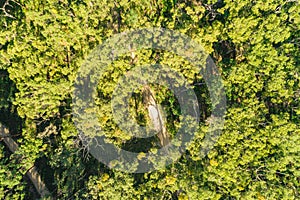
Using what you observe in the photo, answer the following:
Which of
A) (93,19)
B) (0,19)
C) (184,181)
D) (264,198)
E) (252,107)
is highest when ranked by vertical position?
(0,19)

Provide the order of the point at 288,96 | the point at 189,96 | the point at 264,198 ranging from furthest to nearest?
the point at 189,96, the point at 288,96, the point at 264,198

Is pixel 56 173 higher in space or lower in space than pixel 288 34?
lower

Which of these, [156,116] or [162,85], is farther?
[156,116]

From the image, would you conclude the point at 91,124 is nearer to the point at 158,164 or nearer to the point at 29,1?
the point at 158,164

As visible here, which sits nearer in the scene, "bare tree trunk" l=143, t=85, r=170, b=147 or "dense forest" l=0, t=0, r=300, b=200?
"dense forest" l=0, t=0, r=300, b=200

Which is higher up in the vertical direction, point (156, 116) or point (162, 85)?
point (162, 85)

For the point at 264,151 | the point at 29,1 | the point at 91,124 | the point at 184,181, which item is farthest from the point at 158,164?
the point at 29,1

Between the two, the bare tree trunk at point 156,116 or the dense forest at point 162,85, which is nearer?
the dense forest at point 162,85

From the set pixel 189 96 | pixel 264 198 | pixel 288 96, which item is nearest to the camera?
pixel 264 198
